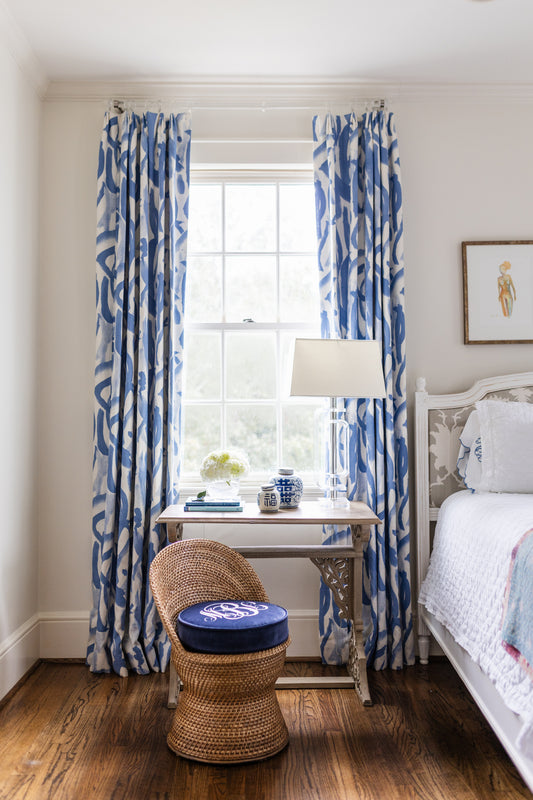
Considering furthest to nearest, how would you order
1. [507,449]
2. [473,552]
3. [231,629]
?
[507,449] < [473,552] < [231,629]

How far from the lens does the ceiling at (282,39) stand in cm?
260

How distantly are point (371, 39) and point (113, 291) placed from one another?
162 centimetres

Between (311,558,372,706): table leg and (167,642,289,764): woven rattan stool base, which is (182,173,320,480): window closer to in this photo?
(311,558,372,706): table leg

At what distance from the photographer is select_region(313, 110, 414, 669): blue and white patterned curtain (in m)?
3.03

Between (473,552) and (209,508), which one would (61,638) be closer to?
(209,508)

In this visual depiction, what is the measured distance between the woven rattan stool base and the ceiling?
2495 mm

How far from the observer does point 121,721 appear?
2488 mm

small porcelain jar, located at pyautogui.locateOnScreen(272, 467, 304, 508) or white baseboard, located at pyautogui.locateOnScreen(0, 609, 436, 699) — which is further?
white baseboard, located at pyautogui.locateOnScreen(0, 609, 436, 699)

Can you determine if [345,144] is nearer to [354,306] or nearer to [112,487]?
[354,306]

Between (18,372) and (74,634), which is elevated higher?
(18,372)

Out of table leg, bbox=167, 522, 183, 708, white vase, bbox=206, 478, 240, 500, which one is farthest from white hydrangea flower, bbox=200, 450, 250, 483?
table leg, bbox=167, 522, 183, 708

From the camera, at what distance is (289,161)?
127 inches

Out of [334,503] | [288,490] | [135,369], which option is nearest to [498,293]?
[334,503]

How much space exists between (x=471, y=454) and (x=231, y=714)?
1.53m
